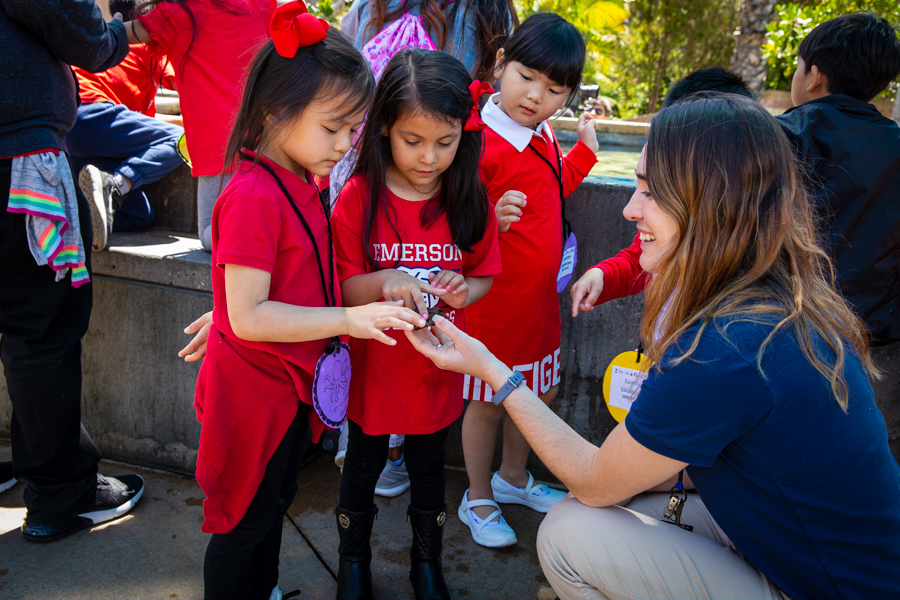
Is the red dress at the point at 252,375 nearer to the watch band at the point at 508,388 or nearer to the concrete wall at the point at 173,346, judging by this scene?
the watch band at the point at 508,388

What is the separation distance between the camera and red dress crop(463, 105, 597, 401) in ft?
7.64

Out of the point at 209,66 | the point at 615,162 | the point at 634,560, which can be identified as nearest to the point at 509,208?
the point at 634,560

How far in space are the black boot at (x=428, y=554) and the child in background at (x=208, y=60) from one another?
1475 mm

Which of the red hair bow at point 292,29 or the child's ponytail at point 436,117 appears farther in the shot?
the child's ponytail at point 436,117

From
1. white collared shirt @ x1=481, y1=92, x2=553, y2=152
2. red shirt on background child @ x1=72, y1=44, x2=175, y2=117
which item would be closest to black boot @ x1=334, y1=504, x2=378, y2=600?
white collared shirt @ x1=481, y1=92, x2=553, y2=152

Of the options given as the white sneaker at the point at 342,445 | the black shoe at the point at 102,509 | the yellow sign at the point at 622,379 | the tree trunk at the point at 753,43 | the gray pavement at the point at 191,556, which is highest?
the tree trunk at the point at 753,43

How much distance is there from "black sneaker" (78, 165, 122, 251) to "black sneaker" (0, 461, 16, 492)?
0.92 meters

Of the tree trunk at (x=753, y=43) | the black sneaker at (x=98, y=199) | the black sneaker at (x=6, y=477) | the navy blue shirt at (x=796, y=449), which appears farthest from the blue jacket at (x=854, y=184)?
the tree trunk at (x=753, y=43)

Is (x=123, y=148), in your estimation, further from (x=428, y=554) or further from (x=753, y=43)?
(x=753, y=43)

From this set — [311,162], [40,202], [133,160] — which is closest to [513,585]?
[311,162]

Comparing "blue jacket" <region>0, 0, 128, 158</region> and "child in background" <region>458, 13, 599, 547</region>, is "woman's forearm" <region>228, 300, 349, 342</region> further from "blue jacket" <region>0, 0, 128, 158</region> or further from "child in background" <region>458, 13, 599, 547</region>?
"blue jacket" <region>0, 0, 128, 158</region>

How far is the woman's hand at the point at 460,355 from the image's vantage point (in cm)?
176

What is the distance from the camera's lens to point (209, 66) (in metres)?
2.71

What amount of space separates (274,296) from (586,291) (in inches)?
42.2
